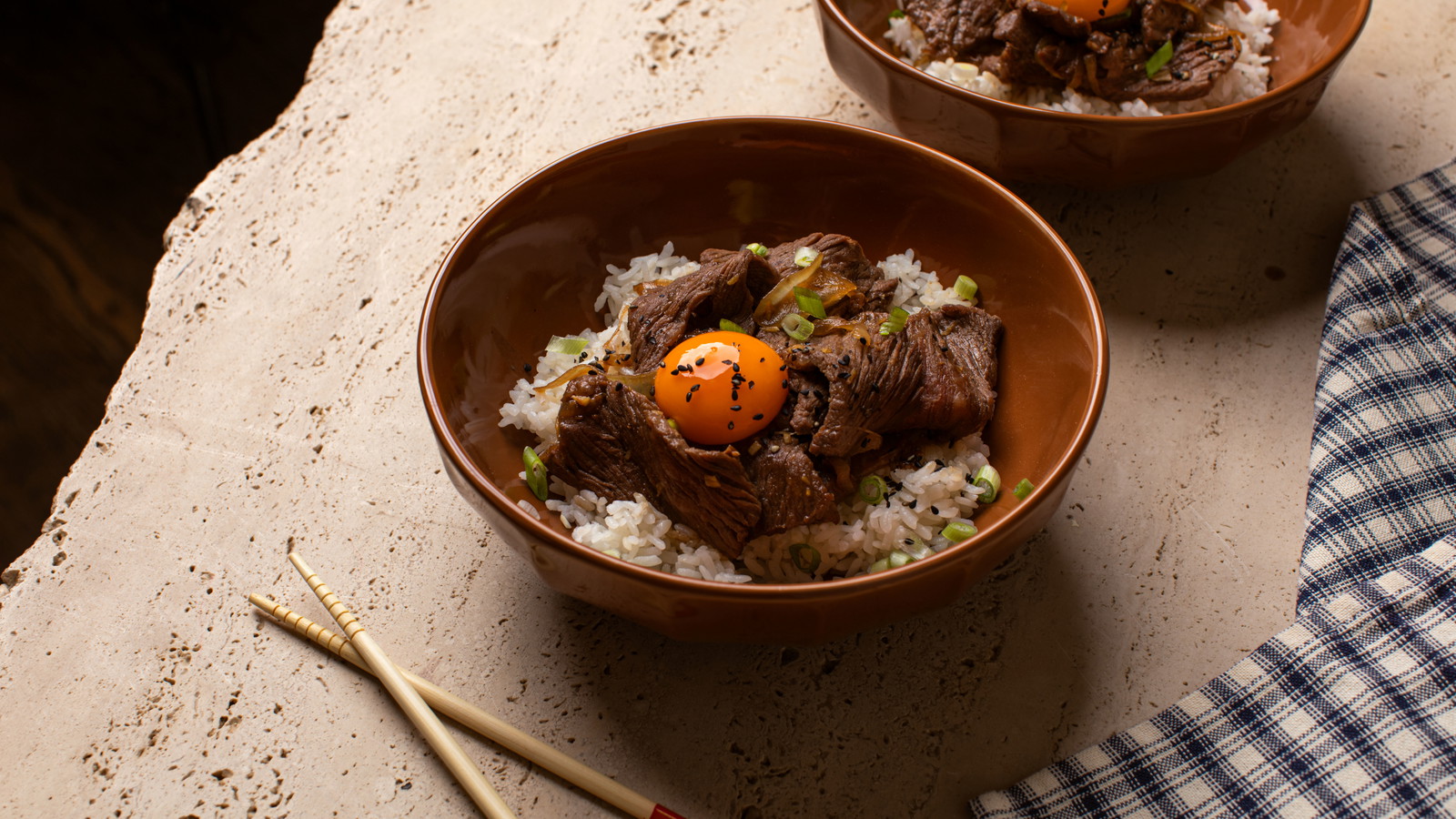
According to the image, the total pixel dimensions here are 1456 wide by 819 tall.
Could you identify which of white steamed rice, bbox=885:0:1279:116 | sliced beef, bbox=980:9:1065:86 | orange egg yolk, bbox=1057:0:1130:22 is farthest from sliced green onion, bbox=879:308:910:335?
orange egg yolk, bbox=1057:0:1130:22

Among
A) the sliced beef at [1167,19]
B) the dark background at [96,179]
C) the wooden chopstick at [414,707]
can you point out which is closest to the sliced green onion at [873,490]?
the wooden chopstick at [414,707]

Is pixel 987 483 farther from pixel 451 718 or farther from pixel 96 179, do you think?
pixel 96 179

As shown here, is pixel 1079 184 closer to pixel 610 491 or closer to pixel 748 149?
pixel 748 149

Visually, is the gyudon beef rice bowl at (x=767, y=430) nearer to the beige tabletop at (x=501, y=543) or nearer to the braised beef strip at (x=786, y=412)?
the braised beef strip at (x=786, y=412)

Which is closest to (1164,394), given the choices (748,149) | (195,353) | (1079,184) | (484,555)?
(1079,184)

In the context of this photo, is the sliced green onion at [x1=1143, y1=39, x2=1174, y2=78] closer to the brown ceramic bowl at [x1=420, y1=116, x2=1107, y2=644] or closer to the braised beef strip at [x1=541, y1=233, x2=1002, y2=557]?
the brown ceramic bowl at [x1=420, y1=116, x2=1107, y2=644]
